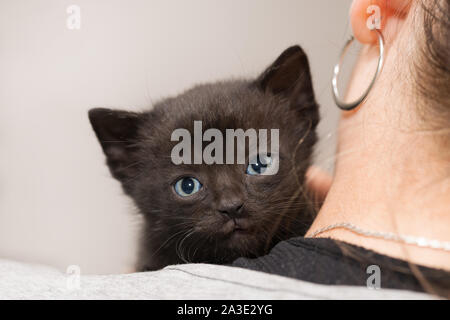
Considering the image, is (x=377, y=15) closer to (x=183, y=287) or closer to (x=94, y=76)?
(x=183, y=287)

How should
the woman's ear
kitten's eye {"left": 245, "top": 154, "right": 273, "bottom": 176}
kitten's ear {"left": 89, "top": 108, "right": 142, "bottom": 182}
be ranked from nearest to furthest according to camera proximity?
1. the woman's ear
2. kitten's eye {"left": 245, "top": 154, "right": 273, "bottom": 176}
3. kitten's ear {"left": 89, "top": 108, "right": 142, "bottom": 182}

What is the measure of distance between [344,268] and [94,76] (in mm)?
1608

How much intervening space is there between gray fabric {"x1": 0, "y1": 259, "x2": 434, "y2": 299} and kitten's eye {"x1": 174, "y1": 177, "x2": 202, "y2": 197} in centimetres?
46

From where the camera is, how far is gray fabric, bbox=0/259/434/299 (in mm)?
634

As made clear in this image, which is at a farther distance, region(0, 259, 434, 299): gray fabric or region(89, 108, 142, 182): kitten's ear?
region(89, 108, 142, 182): kitten's ear

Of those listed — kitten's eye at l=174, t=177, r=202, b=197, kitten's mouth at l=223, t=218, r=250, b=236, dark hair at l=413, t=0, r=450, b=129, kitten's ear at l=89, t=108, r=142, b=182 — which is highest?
dark hair at l=413, t=0, r=450, b=129

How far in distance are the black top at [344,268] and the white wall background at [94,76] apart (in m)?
1.10

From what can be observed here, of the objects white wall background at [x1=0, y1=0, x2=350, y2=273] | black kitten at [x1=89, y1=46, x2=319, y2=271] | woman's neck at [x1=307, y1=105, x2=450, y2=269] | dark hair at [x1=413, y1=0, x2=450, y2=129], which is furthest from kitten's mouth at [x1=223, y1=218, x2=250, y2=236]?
white wall background at [x1=0, y1=0, x2=350, y2=273]

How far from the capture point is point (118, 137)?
1488mm

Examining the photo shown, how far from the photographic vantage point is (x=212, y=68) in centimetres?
199

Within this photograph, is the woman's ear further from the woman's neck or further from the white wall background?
the white wall background

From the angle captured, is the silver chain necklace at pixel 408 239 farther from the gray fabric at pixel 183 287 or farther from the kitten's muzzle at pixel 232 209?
the kitten's muzzle at pixel 232 209

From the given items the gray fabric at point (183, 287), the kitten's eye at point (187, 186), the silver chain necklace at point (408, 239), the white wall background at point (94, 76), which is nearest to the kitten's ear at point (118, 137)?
the kitten's eye at point (187, 186)

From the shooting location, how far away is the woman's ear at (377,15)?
3.00 ft
